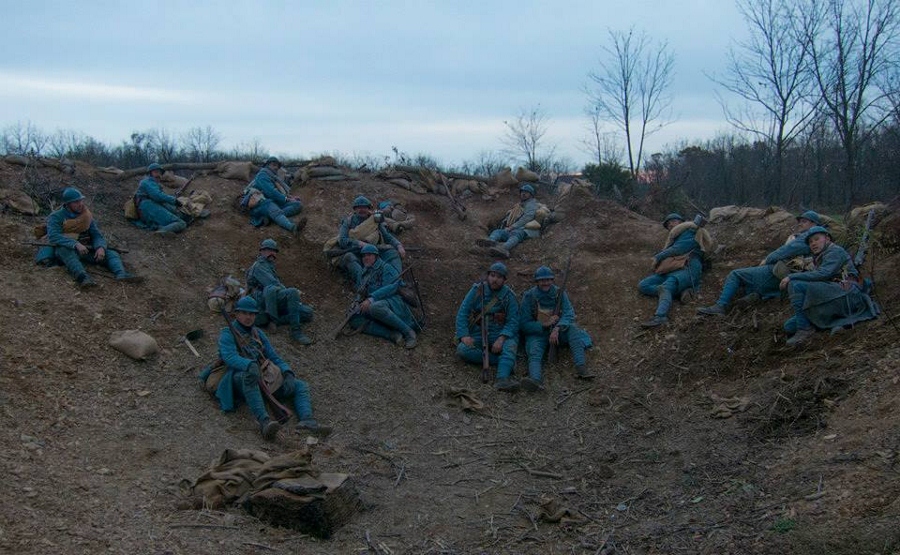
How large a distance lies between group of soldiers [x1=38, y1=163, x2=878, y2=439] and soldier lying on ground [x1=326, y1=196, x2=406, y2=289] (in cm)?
2

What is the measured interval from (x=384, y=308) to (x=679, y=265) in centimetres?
390

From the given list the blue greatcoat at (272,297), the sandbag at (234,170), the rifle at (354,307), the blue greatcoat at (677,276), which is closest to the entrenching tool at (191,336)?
the blue greatcoat at (272,297)

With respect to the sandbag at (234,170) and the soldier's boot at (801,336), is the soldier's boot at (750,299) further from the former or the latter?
the sandbag at (234,170)

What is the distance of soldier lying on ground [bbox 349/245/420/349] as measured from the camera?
33.2 ft

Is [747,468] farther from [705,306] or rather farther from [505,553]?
[705,306]

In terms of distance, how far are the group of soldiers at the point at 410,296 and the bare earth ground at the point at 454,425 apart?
8.7 inches

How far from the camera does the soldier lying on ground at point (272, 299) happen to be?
31.7 feet

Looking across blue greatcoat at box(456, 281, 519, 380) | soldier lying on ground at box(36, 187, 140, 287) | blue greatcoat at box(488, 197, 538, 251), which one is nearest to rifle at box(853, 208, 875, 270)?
blue greatcoat at box(456, 281, 519, 380)

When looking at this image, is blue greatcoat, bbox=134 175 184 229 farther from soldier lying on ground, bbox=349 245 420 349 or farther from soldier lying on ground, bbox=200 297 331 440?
soldier lying on ground, bbox=200 297 331 440

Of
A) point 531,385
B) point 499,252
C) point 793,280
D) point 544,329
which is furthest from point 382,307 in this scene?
point 793,280

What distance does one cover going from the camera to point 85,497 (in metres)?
5.74

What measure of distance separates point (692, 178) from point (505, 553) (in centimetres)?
2043

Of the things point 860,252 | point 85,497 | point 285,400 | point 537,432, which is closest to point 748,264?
point 860,252

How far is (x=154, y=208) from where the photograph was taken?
38.4 feet
